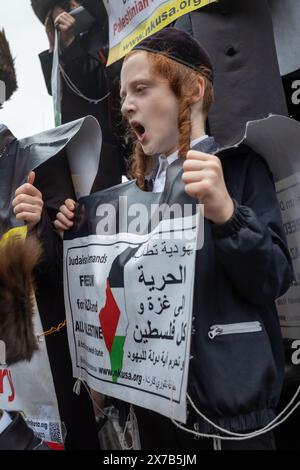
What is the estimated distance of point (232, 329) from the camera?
1.55 metres

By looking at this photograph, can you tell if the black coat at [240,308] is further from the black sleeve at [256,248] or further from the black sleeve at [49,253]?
the black sleeve at [49,253]

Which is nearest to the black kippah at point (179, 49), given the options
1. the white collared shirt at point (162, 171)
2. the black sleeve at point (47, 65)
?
the white collared shirt at point (162, 171)

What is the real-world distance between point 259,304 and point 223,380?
0.24 meters

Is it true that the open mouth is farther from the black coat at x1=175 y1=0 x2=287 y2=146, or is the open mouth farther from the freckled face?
the black coat at x1=175 y1=0 x2=287 y2=146

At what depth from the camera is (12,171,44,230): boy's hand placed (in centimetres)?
195

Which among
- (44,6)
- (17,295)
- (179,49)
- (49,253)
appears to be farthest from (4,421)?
(44,6)

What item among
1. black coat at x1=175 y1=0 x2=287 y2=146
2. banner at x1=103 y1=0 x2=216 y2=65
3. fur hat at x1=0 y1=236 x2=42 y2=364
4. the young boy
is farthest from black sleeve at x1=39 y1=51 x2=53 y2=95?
fur hat at x1=0 y1=236 x2=42 y2=364

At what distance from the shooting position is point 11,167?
2174 millimetres

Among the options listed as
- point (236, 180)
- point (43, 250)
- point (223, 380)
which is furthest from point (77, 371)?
point (236, 180)

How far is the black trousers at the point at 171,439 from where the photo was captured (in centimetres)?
158

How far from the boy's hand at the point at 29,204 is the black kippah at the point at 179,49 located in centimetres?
60

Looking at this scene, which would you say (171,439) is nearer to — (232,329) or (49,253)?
(232,329)

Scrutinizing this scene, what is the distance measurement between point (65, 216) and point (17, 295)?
43 centimetres

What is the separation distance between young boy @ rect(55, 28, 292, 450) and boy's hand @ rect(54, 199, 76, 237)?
1.32ft
